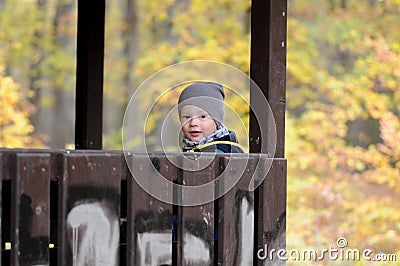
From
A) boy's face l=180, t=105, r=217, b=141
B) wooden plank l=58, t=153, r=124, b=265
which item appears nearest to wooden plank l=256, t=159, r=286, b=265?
boy's face l=180, t=105, r=217, b=141

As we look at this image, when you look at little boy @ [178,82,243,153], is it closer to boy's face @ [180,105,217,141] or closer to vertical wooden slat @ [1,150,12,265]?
boy's face @ [180,105,217,141]

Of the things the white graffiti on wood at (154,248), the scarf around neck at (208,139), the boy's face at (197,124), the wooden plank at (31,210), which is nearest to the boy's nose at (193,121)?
the boy's face at (197,124)

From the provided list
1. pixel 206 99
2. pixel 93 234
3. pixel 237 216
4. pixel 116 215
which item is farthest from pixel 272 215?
pixel 93 234

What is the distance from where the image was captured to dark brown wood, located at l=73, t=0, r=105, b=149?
4.92 metres

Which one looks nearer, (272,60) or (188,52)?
(272,60)

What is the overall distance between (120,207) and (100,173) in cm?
19

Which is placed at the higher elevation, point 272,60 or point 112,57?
point 112,57

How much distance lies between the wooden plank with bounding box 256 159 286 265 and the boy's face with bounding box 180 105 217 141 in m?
0.52

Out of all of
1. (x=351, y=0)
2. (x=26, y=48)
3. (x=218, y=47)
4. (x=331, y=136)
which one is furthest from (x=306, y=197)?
(x=26, y=48)

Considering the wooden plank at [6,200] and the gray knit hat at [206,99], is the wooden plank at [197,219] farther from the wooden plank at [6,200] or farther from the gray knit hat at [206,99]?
the gray knit hat at [206,99]

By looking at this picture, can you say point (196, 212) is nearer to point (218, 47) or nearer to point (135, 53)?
point (218, 47)

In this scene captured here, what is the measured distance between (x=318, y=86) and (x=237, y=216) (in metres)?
11.1

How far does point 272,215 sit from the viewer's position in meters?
3.54

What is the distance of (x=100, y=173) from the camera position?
2691 mm
